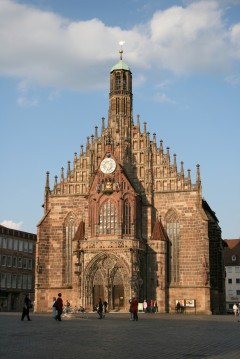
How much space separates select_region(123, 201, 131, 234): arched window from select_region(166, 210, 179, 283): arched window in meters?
5.08

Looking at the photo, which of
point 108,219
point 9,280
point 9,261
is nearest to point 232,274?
point 9,280

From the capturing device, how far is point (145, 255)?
211 ft

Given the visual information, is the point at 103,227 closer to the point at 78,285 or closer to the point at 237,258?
the point at 78,285

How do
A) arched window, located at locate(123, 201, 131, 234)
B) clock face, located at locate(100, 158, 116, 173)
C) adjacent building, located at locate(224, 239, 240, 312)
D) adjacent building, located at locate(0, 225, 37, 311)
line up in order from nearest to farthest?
arched window, located at locate(123, 201, 131, 234) → clock face, located at locate(100, 158, 116, 173) → adjacent building, located at locate(0, 225, 37, 311) → adjacent building, located at locate(224, 239, 240, 312)

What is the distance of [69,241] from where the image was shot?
2694 inches

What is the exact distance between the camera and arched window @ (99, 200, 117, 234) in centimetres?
6378

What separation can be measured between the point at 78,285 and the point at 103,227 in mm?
6993

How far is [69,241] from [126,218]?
344 inches

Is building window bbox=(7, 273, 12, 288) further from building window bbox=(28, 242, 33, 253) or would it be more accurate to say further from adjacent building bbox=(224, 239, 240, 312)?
adjacent building bbox=(224, 239, 240, 312)

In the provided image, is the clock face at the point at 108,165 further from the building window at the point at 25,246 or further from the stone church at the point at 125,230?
the building window at the point at 25,246

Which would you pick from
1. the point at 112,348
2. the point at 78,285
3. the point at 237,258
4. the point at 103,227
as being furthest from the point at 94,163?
the point at 237,258

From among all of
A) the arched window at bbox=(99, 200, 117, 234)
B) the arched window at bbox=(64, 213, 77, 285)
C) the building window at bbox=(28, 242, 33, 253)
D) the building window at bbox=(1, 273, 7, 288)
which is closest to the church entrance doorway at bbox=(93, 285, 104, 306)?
the arched window at bbox=(64, 213, 77, 285)

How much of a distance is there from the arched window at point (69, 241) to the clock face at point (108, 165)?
7.63 meters

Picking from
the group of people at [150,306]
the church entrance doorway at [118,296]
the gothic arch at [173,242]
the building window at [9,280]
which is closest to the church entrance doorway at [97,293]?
the church entrance doorway at [118,296]
